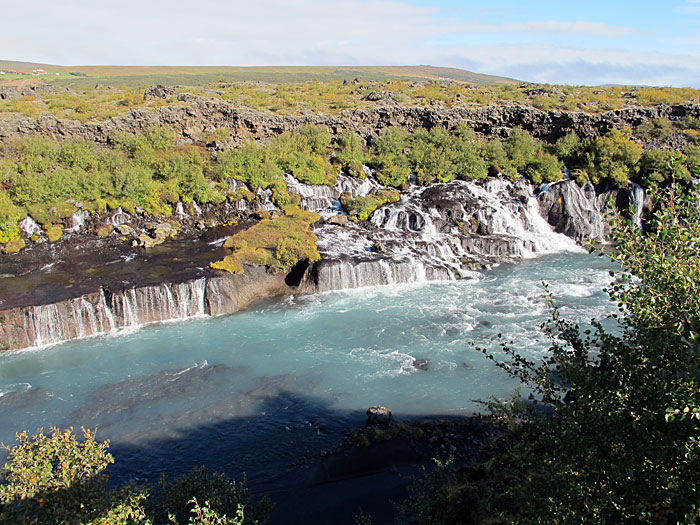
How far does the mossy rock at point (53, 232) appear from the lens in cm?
3462

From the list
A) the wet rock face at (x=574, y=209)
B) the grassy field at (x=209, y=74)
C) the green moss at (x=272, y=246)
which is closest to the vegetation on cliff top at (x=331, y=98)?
the wet rock face at (x=574, y=209)

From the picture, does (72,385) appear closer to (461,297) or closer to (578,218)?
(461,297)

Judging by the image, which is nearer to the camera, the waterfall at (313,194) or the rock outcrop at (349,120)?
the waterfall at (313,194)

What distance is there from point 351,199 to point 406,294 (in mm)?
13528

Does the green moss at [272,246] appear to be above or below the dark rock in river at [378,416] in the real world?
above

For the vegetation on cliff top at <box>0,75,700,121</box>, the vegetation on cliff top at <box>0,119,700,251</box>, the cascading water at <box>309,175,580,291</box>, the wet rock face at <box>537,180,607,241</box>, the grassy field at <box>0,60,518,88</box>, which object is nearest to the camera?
the cascading water at <box>309,175,580,291</box>

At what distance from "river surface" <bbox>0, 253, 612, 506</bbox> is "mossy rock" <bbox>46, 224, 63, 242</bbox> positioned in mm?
12768

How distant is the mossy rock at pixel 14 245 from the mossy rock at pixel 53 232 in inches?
63.4

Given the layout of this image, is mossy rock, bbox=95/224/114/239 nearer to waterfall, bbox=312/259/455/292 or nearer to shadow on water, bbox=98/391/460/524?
waterfall, bbox=312/259/455/292

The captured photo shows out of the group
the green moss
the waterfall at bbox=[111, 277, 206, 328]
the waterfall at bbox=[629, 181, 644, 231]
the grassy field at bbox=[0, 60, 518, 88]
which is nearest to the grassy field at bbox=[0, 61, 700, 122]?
the waterfall at bbox=[629, 181, 644, 231]

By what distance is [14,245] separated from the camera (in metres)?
33.1

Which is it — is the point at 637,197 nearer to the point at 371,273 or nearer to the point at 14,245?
the point at 371,273

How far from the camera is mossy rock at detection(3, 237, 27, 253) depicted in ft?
108

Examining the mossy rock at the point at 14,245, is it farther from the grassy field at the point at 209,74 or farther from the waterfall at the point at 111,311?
the grassy field at the point at 209,74
